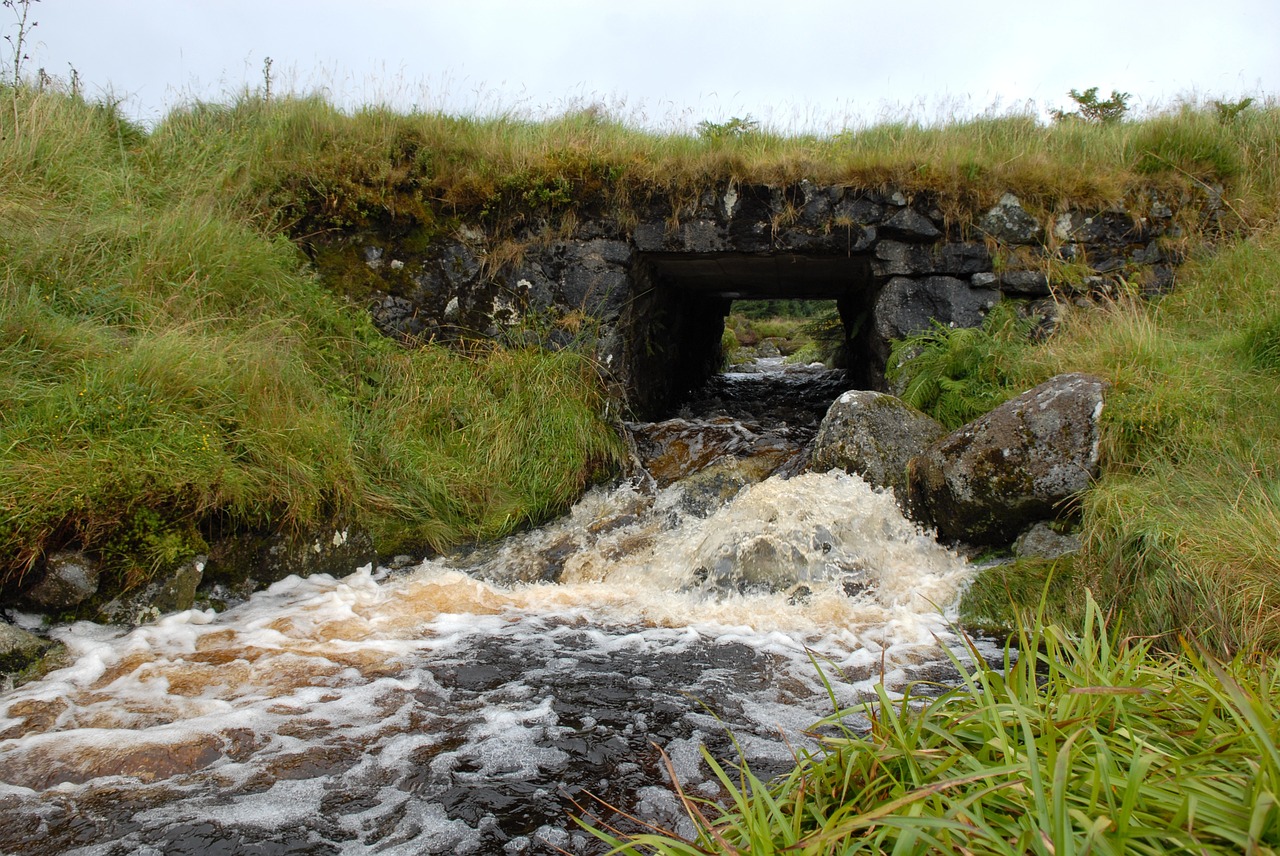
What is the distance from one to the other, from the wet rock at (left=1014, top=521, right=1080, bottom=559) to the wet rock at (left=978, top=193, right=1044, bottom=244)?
3279 mm

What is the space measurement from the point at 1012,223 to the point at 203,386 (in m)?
6.82

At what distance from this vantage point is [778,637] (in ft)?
14.2

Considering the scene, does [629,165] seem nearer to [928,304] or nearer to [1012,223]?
[928,304]

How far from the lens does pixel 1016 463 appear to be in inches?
202

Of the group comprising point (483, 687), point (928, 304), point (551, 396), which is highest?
point (928, 304)

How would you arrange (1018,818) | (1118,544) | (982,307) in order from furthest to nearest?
(982,307) → (1118,544) → (1018,818)

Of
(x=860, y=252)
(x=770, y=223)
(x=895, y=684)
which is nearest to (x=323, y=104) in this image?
(x=770, y=223)

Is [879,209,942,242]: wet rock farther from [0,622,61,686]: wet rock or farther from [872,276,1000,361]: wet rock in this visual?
[0,622,61,686]: wet rock

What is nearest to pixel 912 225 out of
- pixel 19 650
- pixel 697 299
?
pixel 697 299

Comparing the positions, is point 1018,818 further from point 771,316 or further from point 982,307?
point 771,316

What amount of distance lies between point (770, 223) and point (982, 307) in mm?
2097

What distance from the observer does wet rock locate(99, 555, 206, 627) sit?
4250 mm

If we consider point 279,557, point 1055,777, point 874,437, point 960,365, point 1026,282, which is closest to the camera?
point 1055,777

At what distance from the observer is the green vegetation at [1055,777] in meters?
1.43
